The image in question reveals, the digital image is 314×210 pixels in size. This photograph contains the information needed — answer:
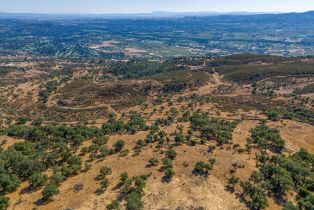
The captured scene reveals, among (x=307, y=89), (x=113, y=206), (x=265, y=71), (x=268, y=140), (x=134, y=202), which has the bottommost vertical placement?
(x=307, y=89)

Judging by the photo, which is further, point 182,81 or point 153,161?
point 182,81

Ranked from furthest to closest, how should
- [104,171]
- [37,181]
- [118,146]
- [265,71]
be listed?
1. [265,71]
2. [118,146]
3. [104,171]
4. [37,181]

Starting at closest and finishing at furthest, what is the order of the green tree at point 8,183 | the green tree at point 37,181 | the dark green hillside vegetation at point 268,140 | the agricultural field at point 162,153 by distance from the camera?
the agricultural field at point 162,153
the green tree at point 8,183
the green tree at point 37,181
the dark green hillside vegetation at point 268,140

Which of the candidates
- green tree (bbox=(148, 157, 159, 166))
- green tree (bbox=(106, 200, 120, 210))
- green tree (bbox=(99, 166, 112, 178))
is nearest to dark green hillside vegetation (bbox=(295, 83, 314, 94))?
green tree (bbox=(148, 157, 159, 166))

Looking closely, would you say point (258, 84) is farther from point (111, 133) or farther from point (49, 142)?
point (49, 142)

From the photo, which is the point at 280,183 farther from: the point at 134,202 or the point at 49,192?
the point at 49,192

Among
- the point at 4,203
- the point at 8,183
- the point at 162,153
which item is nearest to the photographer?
the point at 4,203

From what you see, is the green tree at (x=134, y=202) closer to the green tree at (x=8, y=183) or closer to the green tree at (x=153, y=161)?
the green tree at (x=153, y=161)

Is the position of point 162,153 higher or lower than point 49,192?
lower

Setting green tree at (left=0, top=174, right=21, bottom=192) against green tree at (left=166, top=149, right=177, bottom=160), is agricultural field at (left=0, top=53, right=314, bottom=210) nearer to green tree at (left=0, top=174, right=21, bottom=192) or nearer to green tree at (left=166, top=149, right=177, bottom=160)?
green tree at (left=0, top=174, right=21, bottom=192)

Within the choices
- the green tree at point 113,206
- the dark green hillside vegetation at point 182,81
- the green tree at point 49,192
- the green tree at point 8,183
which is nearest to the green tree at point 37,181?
the green tree at point 8,183

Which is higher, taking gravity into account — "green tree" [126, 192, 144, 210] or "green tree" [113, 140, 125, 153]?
"green tree" [126, 192, 144, 210]

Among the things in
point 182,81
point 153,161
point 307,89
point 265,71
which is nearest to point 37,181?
point 153,161
